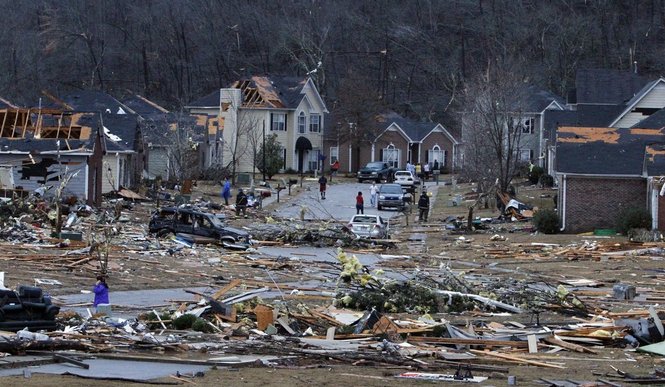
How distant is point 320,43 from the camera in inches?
4692

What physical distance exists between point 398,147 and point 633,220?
1918 inches

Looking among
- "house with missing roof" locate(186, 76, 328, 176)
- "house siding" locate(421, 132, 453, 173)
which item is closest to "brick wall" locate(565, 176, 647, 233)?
"house with missing roof" locate(186, 76, 328, 176)

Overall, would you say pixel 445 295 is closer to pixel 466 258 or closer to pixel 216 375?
pixel 216 375

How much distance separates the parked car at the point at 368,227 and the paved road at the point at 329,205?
19.5ft

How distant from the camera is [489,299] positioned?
26609mm

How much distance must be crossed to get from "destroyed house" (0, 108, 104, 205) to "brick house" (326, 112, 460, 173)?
128ft

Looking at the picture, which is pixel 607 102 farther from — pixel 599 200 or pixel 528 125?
pixel 599 200

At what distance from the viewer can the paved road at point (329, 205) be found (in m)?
56.2

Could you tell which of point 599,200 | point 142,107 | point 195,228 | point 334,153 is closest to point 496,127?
point 599,200

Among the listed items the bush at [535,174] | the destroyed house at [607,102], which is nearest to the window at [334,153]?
the destroyed house at [607,102]

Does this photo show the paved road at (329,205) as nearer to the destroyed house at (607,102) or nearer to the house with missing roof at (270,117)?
the destroyed house at (607,102)

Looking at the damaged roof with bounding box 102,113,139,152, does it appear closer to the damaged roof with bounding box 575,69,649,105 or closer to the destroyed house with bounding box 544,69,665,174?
the destroyed house with bounding box 544,69,665,174

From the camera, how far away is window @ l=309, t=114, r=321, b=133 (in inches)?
3610

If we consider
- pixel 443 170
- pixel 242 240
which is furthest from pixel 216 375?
pixel 443 170
